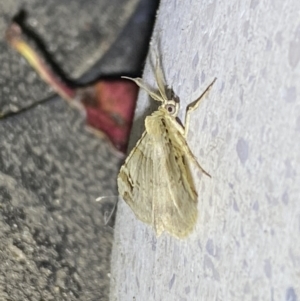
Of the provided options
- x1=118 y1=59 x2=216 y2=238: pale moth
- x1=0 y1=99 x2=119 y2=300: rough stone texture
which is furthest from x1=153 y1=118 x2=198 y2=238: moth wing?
x1=0 y1=99 x2=119 y2=300: rough stone texture

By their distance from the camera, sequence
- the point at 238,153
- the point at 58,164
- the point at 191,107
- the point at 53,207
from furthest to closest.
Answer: the point at 58,164, the point at 53,207, the point at 191,107, the point at 238,153

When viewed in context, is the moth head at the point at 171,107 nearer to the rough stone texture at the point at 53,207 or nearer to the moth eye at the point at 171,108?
the moth eye at the point at 171,108

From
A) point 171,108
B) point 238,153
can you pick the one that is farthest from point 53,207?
point 238,153

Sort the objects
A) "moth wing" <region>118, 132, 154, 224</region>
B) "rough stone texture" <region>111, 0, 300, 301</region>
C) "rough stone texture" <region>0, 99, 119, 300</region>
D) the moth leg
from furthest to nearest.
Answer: "rough stone texture" <region>0, 99, 119, 300</region> < "moth wing" <region>118, 132, 154, 224</region> < the moth leg < "rough stone texture" <region>111, 0, 300, 301</region>

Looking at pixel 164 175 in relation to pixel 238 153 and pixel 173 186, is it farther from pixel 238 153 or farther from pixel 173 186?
pixel 238 153

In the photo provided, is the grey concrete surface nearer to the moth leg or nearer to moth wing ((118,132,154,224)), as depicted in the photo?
moth wing ((118,132,154,224))

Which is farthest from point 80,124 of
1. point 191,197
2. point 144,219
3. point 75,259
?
point 191,197
